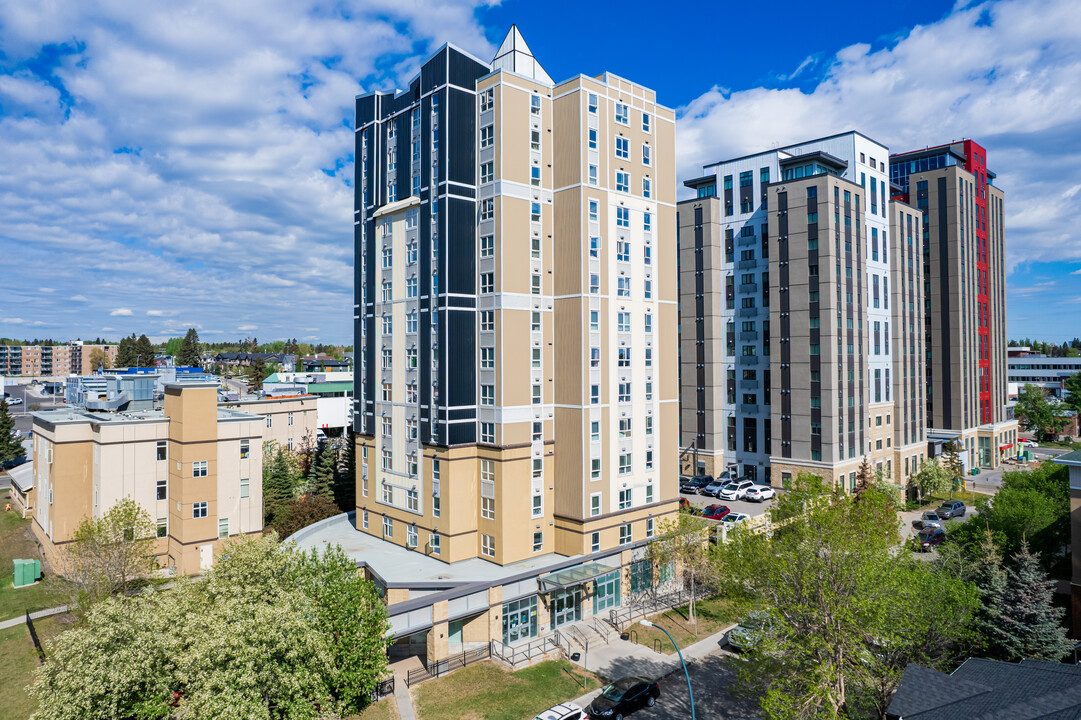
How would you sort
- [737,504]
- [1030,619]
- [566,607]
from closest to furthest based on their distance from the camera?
[1030,619] < [566,607] < [737,504]

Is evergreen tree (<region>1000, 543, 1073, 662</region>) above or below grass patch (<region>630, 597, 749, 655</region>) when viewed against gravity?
above

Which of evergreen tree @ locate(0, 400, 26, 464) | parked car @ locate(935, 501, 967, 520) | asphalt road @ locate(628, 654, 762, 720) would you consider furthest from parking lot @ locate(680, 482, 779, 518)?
evergreen tree @ locate(0, 400, 26, 464)

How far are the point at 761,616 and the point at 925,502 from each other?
53.5 m

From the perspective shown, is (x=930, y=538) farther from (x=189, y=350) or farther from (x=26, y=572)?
(x=189, y=350)

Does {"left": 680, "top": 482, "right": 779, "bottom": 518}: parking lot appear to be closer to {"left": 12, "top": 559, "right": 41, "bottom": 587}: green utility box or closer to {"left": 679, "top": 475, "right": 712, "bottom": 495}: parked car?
{"left": 679, "top": 475, "right": 712, "bottom": 495}: parked car

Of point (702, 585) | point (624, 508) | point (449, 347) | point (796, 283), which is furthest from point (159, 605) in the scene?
point (796, 283)

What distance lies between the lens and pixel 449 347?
4138 centimetres

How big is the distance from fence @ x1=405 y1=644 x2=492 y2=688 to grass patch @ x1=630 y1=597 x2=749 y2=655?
964 centimetres

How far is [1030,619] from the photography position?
29297mm

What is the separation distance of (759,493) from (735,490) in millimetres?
2393

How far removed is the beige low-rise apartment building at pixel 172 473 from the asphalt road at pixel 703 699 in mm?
32193

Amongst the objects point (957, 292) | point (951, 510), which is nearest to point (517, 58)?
point (951, 510)

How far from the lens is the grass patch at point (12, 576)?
136ft

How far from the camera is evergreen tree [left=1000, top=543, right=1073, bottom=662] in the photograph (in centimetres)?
2872
